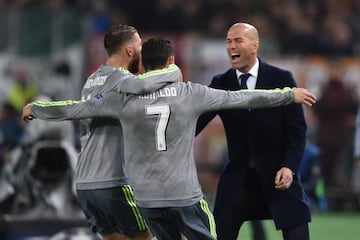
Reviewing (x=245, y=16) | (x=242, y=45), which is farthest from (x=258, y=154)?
(x=245, y=16)

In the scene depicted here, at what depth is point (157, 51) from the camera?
28.5 ft

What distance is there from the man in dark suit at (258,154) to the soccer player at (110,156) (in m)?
0.65

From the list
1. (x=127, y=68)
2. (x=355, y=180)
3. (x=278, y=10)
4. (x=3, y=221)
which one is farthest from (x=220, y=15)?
(x=127, y=68)

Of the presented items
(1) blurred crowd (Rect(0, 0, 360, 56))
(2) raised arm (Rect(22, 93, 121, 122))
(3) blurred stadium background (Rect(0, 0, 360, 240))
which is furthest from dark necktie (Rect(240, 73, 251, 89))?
(1) blurred crowd (Rect(0, 0, 360, 56))

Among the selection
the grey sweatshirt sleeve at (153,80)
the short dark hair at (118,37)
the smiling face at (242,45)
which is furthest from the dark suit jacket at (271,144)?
the grey sweatshirt sleeve at (153,80)

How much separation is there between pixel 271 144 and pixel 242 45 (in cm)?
79

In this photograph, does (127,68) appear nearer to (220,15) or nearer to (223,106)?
(223,106)

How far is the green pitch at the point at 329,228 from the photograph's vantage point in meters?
14.8

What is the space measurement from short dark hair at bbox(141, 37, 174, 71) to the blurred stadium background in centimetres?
827

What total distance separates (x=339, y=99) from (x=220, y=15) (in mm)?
3372

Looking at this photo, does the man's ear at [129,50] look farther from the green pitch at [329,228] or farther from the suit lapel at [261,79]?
the green pitch at [329,228]

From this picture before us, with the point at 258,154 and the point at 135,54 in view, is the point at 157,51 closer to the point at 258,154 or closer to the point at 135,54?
the point at 135,54

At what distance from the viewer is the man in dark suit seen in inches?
370

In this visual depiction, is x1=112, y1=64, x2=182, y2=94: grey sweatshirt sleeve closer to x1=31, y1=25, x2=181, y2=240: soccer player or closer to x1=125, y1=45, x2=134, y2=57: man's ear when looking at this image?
x1=31, y1=25, x2=181, y2=240: soccer player
